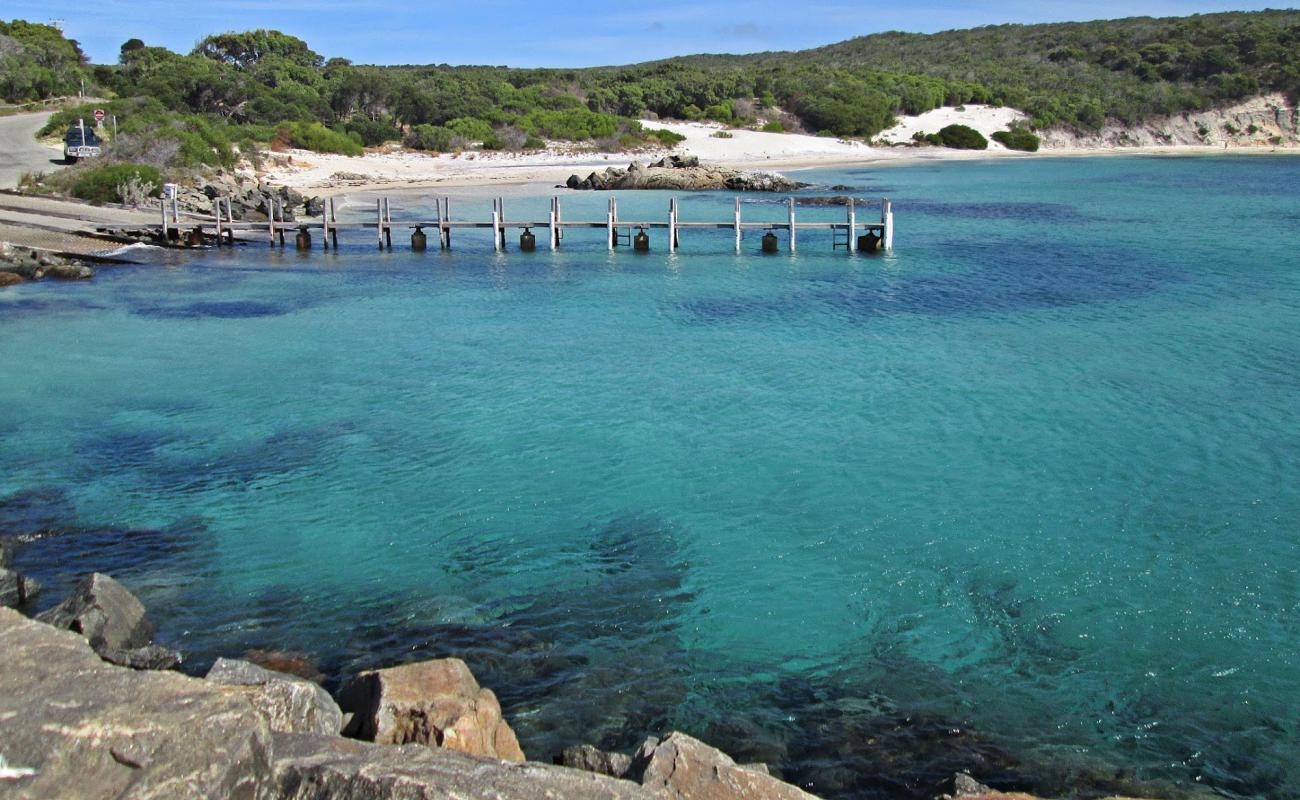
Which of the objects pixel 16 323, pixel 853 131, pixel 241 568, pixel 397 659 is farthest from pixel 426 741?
pixel 853 131

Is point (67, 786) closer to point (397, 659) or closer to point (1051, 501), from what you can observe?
point (397, 659)

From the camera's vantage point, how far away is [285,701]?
6047 mm

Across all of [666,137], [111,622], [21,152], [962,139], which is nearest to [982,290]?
[111,622]

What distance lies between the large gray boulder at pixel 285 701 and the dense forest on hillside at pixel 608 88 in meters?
41.1

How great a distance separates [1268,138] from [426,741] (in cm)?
11134

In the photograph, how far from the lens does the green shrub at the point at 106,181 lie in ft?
128

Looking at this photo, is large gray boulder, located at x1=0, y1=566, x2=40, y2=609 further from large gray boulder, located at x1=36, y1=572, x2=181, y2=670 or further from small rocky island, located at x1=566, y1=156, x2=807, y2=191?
small rocky island, located at x1=566, y1=156, x2=807, y2=191

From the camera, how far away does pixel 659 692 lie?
880cm

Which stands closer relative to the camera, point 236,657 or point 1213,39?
point 236,657

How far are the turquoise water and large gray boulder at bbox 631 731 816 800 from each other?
1.52 metres

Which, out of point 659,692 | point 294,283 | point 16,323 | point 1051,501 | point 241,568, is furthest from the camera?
point 294,283

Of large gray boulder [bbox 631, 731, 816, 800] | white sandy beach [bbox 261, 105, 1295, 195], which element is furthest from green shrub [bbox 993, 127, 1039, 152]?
large gray boulder [bbox 631, 731, 816, 800]

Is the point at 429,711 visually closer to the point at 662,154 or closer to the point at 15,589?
the point at 15,589

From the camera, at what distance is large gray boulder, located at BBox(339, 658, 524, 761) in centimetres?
699
